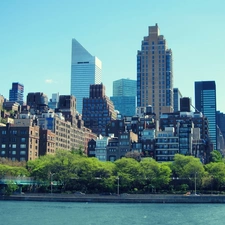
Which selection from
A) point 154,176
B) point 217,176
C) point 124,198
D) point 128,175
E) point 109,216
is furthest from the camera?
point 154,176

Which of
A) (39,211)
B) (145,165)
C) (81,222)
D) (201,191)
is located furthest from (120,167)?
(81,222)

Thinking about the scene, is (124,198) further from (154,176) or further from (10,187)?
(10,187)

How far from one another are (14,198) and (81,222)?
200ft

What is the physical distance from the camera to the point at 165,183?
150 meters

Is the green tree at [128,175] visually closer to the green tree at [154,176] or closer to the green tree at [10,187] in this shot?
the green tree at [154,176]

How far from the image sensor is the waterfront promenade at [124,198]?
449 feet

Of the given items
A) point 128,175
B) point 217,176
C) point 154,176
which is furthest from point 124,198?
point 217,176

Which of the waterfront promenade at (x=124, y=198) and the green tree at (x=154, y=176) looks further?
the green tree at (x=154, y=176)

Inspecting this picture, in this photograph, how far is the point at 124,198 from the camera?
458 feet

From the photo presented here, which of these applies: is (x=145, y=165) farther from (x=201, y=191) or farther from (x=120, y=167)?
(x=201, y=191)

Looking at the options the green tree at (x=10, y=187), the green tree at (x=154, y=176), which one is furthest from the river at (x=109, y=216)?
the green tree at (x=154, y=176)

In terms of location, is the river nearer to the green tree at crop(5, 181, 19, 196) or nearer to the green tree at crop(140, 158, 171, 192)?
the green tree at crop(5, 181, 19, 196)

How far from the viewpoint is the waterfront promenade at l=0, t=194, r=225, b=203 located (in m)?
137

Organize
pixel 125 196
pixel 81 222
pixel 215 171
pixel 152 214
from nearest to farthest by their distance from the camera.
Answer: pixel 81 222
pixel 152 214
pixel 125 196
pixel 215 171
